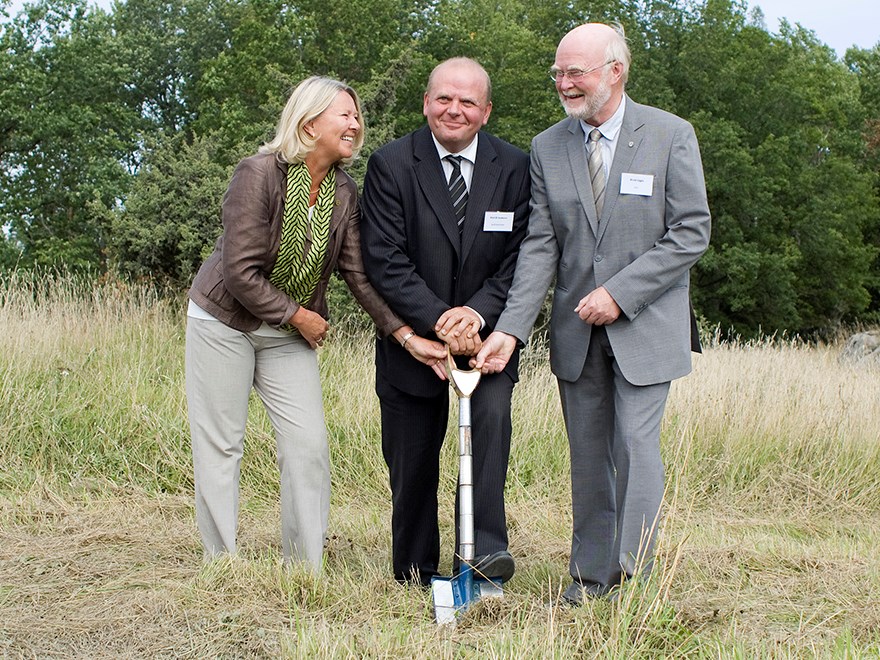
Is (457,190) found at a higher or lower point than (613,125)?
lower

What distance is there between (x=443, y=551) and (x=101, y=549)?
166cm

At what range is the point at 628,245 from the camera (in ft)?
13.6

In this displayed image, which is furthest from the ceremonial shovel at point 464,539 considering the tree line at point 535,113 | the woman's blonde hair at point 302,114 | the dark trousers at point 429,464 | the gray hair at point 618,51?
the tree line at point 535,113

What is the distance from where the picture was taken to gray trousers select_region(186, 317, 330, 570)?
446 cm

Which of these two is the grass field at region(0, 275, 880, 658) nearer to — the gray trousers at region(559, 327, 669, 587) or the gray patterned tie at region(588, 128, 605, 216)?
the gray trousers at region(559, 327, 669, 587)

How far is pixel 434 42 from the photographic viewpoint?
119 ft

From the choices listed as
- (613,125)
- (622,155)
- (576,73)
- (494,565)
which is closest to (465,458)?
(494,565)

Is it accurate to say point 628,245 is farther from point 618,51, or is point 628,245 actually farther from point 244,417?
point 244,417

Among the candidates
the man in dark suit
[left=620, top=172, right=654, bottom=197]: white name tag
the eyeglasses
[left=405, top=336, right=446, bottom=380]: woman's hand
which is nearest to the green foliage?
the man in dark suit

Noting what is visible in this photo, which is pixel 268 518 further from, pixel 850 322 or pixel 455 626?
pixel 850 322

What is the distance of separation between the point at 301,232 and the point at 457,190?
0.65 meters

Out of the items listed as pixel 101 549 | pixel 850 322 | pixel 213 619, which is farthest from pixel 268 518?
pixel 850 322

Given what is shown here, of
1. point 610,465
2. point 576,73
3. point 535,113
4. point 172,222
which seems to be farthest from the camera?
point 535,113

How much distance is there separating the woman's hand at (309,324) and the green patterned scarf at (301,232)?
13cm
